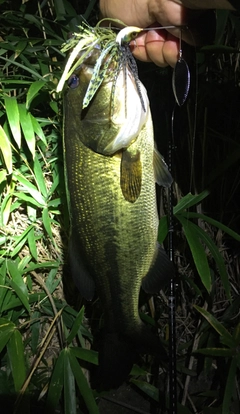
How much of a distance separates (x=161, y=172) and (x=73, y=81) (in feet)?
1.19

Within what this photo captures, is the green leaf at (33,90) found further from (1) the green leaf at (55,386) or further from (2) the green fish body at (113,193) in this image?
(1) the green leaf at (55,386)

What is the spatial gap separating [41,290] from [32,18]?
123 centimetres

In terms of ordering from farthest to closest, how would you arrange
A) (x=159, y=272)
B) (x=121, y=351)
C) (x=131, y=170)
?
(x=121, y=351)
(x=159, y=272)
(x=131, y=170)

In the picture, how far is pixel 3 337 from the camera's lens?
1.69 m

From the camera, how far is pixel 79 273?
125cm

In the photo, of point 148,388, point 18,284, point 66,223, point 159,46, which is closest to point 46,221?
point 66,223

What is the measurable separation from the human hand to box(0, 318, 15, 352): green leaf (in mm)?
1216

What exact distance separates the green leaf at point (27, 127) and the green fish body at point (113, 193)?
0.38 meters

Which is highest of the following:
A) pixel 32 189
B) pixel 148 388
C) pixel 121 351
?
pixel 32 189

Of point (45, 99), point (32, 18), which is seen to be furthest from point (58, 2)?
point (45, 99)

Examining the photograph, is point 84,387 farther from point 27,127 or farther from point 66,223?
point 27,127

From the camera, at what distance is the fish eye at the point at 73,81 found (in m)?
1.14

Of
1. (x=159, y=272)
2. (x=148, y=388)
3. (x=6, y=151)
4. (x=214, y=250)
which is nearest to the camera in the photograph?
(x=159, y=272)

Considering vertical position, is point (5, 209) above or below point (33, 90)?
below
